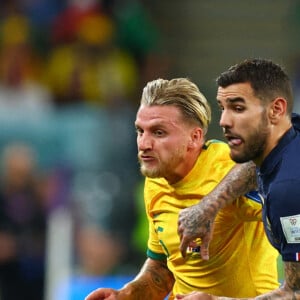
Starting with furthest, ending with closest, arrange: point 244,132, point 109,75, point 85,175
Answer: point 109,75 → point 85,175 → point 244,132

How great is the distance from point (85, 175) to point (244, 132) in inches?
238

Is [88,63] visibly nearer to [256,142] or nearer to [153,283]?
[153,283]

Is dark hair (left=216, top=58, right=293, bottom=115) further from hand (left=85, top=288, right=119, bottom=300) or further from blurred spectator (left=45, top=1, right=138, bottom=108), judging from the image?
blurred spectator (left=45, top=1, right=138, bottom=108)

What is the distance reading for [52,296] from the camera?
9328mm

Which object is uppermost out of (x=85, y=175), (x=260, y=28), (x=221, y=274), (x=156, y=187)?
(x=260, y=28)

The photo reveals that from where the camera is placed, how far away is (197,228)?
15.4ft

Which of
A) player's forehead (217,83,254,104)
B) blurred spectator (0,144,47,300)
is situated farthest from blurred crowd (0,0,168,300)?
player's forehead (217,83,254,104)

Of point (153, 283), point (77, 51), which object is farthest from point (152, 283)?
point (77, 51)

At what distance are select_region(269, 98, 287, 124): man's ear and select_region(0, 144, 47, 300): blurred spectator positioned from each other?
5.21 metres

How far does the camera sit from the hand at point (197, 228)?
4.70m

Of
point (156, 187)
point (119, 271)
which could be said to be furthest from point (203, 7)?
point (156, 187)

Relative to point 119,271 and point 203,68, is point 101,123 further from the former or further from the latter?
point 203,68

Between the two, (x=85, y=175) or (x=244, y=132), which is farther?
(x=85, y=175)

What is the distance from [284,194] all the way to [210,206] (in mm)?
611
